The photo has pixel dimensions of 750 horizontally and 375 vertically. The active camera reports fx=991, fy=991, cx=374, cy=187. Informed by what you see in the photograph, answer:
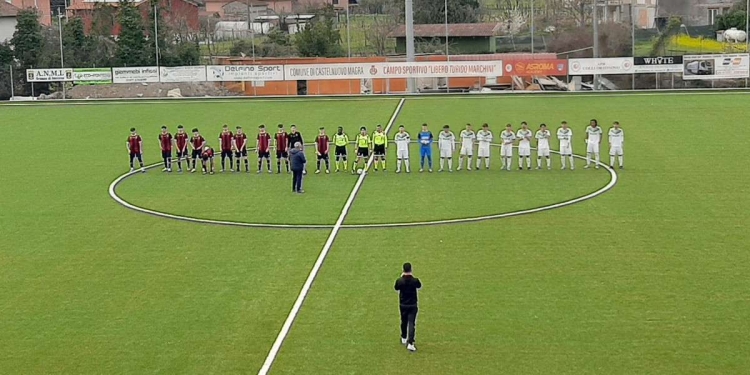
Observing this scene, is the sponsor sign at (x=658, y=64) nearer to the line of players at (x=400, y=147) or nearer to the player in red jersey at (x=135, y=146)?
the line of players at (x=400, y=147)

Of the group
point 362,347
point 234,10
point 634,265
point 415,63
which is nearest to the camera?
point 362,347

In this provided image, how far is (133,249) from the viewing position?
74.1 ft

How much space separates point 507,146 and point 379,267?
13353mm

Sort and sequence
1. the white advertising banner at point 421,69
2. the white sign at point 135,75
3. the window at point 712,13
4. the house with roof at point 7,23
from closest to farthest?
the white advertising banner at point 421,69 < the white sign at point 135,75 < the house with roof at point 7,23 < the window at point 712,13

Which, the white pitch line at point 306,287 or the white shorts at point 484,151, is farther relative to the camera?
the white shorts at point 484,151

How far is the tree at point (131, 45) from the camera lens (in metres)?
70.5

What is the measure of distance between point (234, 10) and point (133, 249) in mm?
93093

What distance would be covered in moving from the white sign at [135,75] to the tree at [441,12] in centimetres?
2868

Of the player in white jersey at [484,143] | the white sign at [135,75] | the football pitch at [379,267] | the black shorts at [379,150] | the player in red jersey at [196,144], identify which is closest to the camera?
the football pitch at [379,267]

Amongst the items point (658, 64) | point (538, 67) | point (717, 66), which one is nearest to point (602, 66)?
point (658, 64)

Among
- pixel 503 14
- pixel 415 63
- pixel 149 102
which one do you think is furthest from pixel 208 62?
pixel 503 14

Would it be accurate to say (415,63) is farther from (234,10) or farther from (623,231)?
(234,10)

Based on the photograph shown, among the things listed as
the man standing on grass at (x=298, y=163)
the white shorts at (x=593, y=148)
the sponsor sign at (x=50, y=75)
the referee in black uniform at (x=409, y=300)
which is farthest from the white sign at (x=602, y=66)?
the referee in black uniform at (x=409, y=300)

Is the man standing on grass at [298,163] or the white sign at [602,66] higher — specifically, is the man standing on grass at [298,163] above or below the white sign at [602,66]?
below
